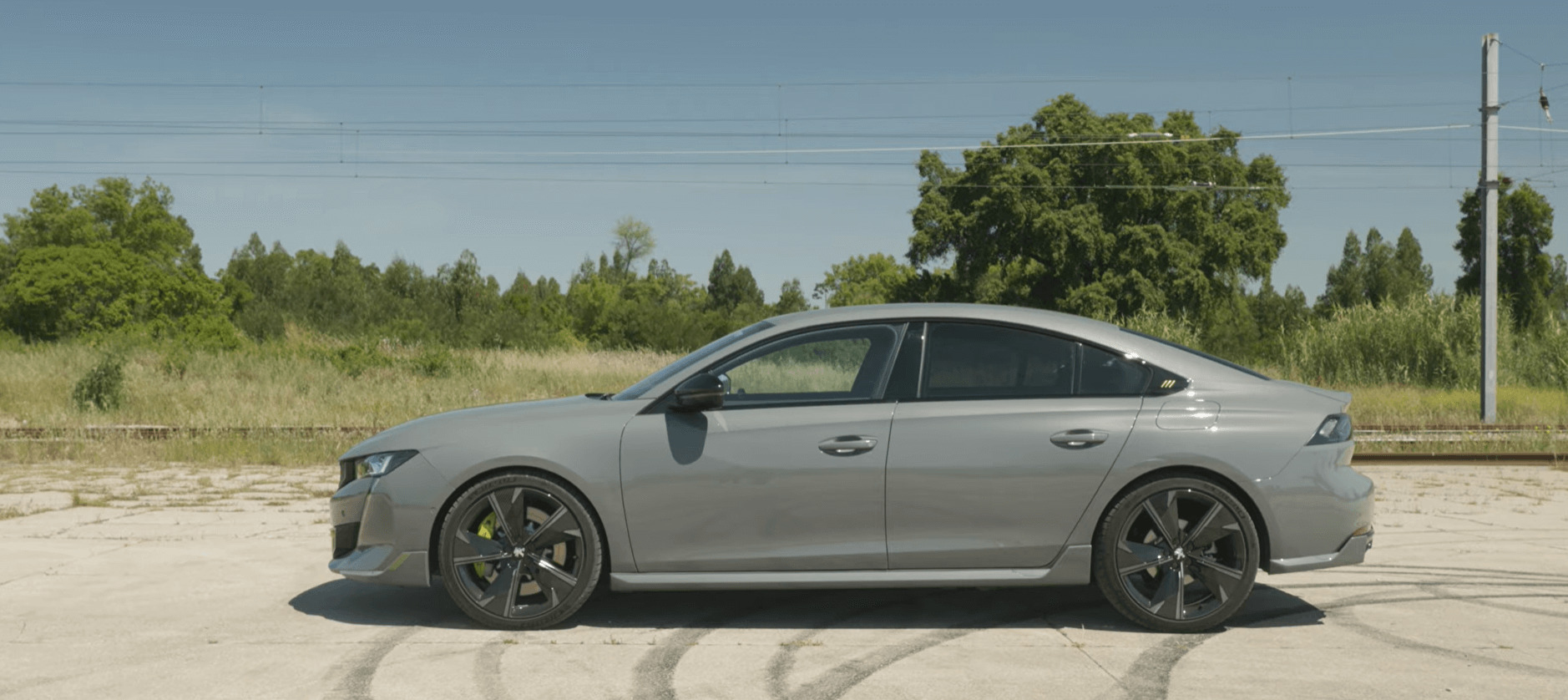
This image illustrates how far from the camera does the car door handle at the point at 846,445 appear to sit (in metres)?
5.67

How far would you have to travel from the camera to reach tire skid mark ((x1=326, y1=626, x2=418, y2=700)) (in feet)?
15.4

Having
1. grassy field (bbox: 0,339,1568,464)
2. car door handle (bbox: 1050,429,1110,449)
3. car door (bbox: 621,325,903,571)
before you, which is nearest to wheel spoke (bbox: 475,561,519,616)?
car door (bbox: 621,325,903,571)

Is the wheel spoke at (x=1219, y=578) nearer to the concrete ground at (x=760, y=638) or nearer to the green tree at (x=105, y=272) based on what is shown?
the concrete ground at (x=760, y=638)

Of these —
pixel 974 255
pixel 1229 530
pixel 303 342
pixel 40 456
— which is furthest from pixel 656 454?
pixel 974 255

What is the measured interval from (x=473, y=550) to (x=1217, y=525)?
337 cm

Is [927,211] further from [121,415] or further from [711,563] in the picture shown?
[711,563]

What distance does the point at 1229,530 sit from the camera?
5.75 metres

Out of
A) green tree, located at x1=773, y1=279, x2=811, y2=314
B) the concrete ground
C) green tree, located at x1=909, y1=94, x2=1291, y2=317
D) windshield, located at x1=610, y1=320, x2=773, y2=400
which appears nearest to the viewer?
the concrete ground

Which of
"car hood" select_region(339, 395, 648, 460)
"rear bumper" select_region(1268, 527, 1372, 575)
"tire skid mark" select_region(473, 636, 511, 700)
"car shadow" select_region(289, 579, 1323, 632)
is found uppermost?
"car hood" select_region(339, 395, 648, 460)

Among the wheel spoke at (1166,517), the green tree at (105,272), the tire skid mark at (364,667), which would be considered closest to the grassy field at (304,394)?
the tire skid mark at (364,667)

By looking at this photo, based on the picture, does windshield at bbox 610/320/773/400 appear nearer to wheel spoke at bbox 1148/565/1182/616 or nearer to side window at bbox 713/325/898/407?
side window at bbox 713/325/898/407

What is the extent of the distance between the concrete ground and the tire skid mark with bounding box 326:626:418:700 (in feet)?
0.05

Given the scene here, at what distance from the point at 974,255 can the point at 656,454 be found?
1936 inches

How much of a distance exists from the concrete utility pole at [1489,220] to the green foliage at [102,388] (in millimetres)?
21955
